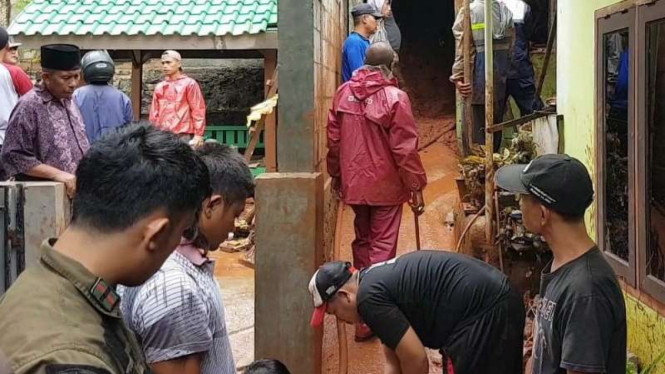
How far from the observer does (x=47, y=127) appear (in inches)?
163

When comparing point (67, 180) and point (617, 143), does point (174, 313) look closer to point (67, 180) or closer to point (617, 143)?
point (67, 180)

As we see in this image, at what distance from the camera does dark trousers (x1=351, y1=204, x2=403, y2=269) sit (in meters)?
5.94

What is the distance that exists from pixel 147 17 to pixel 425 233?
503 cm

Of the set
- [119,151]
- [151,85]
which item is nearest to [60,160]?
[119,151]

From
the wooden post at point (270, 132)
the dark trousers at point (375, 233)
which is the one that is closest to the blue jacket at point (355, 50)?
the wooden post at point (270, 132)

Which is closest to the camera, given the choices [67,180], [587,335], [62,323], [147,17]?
[62,323]

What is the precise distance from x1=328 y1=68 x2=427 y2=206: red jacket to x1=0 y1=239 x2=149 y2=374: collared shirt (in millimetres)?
4545

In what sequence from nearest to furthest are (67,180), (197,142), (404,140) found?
(67,180) → (404,140) → (197,142)

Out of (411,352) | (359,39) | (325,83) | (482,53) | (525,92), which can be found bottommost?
(411,352)

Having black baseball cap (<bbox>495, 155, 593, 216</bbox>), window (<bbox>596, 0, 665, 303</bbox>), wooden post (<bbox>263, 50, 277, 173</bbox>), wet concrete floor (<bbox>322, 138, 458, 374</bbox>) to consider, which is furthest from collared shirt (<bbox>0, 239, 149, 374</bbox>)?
wooden post (<bbox>263, 50, 277, 173</bbox>)

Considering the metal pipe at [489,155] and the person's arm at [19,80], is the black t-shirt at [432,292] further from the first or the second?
the person's arm at [19,80]

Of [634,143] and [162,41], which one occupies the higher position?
[162,41]

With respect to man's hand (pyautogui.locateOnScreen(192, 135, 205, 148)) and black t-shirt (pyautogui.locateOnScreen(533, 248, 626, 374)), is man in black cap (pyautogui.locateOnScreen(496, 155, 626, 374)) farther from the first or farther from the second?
man's hand (pyautogui.locateOnScreen(192, 135, 205, 148))

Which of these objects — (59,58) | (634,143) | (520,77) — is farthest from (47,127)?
(520,77)
